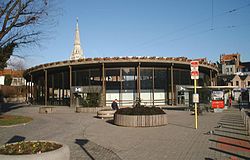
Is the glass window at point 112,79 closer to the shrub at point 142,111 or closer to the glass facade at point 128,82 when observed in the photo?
the glass facade at point 128,82

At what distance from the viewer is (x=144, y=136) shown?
1182 cm

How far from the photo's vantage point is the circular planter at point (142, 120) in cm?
1472

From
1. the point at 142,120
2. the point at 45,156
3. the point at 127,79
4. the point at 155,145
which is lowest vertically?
the point at 155,145

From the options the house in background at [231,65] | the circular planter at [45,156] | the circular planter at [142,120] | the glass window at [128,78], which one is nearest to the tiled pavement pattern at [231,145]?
the circular planter at [142,120]

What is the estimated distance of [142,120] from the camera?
14.7 m

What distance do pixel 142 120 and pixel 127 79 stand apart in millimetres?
21780

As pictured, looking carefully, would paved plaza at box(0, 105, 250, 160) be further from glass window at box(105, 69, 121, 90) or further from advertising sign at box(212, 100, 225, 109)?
glass window at box(105, 69, 121, 90)

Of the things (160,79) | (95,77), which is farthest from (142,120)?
(160,79)

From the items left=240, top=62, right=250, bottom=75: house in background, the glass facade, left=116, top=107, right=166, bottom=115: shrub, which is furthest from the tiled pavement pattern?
left=240, top=62, right=250, bottom=75: house in background

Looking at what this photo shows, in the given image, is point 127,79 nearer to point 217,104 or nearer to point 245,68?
point 217,104

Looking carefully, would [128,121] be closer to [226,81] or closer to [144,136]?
[144,136]

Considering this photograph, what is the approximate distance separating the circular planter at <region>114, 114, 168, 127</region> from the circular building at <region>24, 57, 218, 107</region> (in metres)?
19.2

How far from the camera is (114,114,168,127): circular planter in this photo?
14719 mm

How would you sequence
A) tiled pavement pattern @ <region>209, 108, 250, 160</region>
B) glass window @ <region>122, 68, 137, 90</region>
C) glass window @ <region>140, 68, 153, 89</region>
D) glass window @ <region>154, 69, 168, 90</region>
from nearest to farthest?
tiled pavement pattern @ <region>209, 108, 250, 160</region> → glass window @ <region>122, 68, 137, 90</region> → glass window @ <region>140, 68, 153, 89</region> → glass window @ <region>154, 69, 168, 90</region>
